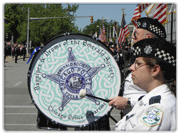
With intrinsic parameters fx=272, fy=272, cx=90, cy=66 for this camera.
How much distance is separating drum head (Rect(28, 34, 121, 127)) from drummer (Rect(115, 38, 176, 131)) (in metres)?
0.47

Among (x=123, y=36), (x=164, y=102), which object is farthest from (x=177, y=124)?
(x=123, y=36)

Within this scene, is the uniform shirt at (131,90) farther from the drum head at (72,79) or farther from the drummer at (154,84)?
the drummer at (154,84)

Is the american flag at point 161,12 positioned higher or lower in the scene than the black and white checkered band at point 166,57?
higher

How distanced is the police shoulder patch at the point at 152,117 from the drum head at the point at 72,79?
75 centimetres

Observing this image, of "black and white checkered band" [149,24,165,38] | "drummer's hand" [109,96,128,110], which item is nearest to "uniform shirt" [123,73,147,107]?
"drummer's hand" [109,96,128,110]

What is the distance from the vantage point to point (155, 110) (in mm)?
1485

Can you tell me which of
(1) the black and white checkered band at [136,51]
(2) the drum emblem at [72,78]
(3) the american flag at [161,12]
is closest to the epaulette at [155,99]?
(1) the black and white checkered band at [136,51]

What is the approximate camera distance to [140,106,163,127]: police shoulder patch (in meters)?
1.47

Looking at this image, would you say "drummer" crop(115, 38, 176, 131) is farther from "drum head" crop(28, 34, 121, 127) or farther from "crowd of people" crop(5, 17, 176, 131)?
"drum head" crop(28, 34, 121, 127)

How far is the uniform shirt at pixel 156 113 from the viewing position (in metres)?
1.47

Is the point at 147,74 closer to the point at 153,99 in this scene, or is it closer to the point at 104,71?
the point at 153,99

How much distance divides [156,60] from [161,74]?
0.09 meters

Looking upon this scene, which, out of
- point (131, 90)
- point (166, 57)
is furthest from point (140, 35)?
point (166, 57)

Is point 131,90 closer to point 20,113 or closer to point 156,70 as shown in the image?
point 156,70
